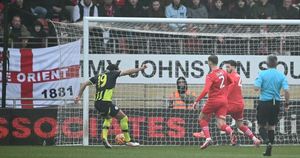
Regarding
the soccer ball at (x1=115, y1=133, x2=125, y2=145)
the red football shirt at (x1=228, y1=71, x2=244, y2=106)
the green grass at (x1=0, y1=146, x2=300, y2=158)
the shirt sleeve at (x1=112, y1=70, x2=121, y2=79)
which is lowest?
the green grass at (x1=0, y1=146, x2=300, y2=158)

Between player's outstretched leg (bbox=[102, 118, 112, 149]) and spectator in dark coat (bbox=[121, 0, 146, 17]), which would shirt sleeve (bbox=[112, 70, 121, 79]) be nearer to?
player's outstretched leg (bbox=[102, 118, 112, 149])

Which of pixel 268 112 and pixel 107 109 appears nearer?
pixel 268 112

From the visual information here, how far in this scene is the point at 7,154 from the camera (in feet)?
53.1

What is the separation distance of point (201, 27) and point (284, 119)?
3.16m

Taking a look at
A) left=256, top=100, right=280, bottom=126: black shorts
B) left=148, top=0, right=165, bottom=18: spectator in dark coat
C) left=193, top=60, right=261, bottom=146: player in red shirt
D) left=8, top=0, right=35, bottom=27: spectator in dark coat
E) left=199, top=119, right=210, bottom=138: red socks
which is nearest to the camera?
left=256, top=100, right=280, bottom=126: black shorts

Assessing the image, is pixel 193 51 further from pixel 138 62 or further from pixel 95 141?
pixel 95 141

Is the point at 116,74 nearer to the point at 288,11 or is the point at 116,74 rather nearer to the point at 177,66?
the point at 177,66

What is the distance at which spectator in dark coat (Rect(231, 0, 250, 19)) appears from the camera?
24.1 metres

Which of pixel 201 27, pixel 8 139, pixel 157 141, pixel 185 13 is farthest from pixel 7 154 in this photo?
pixel 185 13

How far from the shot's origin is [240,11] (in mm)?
24203

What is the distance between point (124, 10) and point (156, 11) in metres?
0.96

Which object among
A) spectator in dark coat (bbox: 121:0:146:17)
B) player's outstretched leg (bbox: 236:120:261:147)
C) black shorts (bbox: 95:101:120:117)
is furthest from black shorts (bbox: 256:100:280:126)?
spectator in dark coat (bbox: 121:0:146:17)

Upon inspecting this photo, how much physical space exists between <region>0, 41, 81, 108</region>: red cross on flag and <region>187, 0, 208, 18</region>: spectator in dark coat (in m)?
4.08

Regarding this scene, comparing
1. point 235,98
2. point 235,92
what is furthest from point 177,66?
point 235,98
